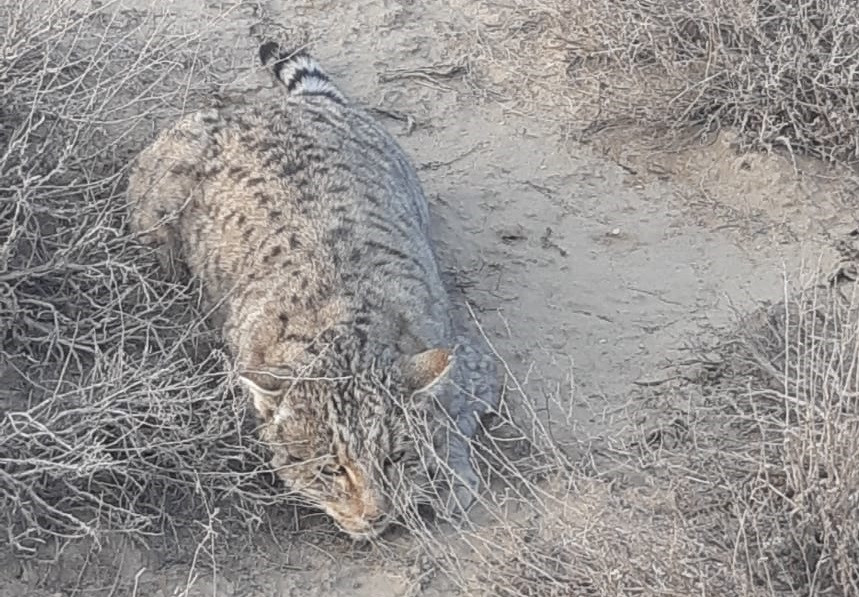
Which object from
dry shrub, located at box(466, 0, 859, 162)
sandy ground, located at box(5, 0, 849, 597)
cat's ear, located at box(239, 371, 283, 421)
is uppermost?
cat's ear, located at box(239, 371, 283, 421)

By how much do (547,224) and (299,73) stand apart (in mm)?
1364

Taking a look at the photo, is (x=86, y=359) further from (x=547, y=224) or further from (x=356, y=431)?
(x=547, y=224)

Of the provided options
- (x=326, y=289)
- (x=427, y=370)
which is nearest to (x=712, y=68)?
(x=326, y=289)

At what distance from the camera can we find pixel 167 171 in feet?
20.5

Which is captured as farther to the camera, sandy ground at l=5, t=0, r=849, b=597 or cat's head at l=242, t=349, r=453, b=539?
sandy ground at l=5, t=0, r=849, b=597

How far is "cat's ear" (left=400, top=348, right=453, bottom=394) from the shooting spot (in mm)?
5109

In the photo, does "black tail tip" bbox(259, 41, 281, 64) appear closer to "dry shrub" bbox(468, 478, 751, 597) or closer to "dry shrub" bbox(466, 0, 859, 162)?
"dry shrub" bbox(466, 0, 859, 162)

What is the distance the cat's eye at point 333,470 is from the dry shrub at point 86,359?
0.29m

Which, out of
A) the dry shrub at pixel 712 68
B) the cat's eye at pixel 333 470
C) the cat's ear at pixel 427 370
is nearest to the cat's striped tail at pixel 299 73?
the dry shrub at pixel 712 68

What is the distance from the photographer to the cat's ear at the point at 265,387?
16.5ft

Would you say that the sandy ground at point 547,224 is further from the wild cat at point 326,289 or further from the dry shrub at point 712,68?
the wild cat at point 326,289

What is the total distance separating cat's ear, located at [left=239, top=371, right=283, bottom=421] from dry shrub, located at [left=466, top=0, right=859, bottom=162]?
2.99 metres

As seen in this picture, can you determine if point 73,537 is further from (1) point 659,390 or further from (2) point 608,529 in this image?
(1) point 659,390

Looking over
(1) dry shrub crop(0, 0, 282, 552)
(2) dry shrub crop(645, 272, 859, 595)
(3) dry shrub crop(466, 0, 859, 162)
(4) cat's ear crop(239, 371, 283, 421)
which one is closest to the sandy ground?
(3) dry shrub crop(466, 0, 859, 162)
